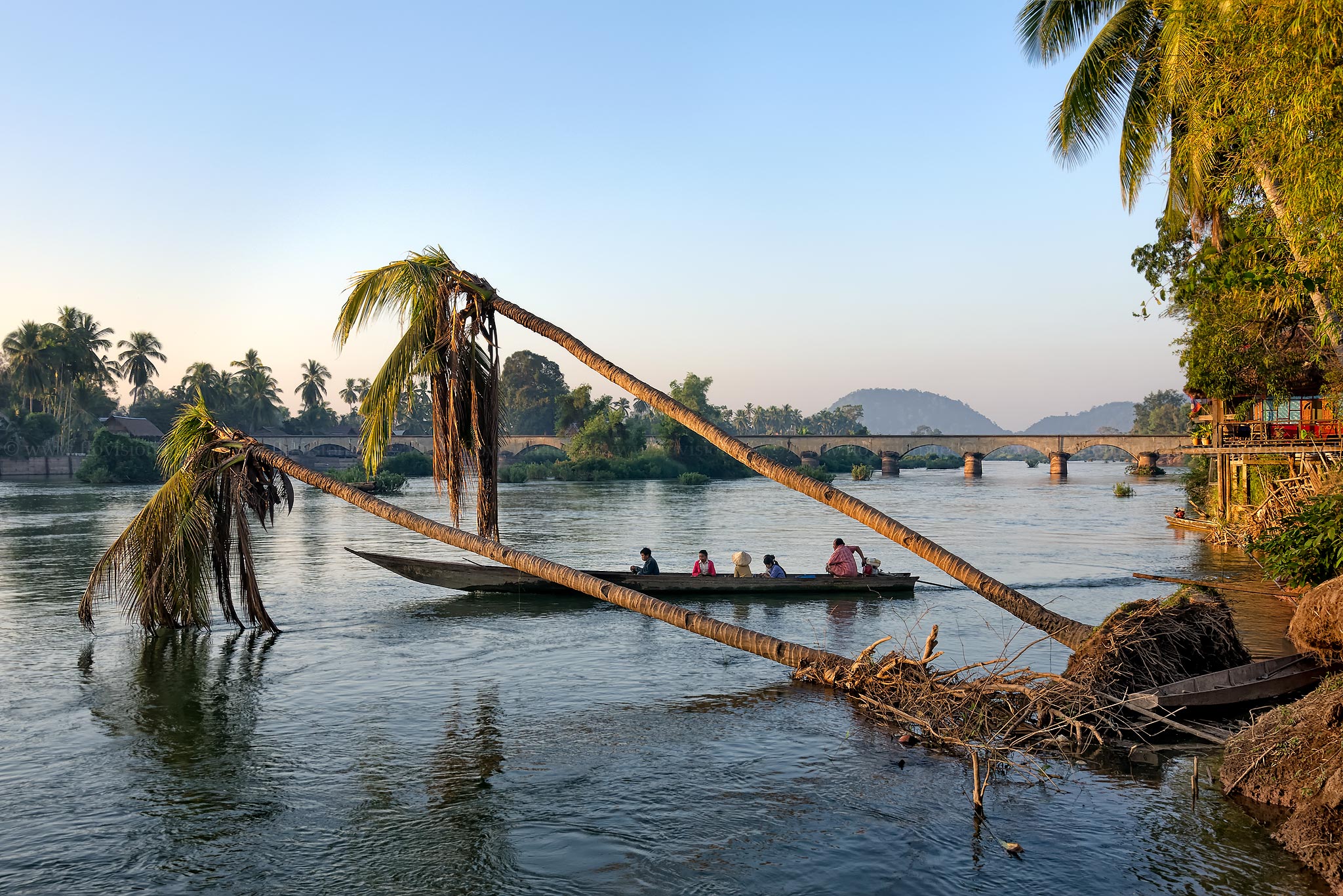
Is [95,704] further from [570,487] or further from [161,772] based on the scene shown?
[570,487]

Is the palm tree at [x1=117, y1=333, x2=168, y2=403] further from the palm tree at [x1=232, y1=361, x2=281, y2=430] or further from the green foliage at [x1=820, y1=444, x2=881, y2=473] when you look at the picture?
the green foliage at [x1=820, y1=444, x2=881, y2=473]

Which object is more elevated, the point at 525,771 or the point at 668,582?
the point at 668,582

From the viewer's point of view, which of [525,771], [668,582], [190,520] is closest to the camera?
[525,771]

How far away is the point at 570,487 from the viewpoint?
2672 inches

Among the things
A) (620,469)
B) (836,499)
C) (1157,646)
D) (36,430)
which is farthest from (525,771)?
(36,430)

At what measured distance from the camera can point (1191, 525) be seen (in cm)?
3369

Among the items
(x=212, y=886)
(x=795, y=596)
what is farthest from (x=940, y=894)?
(x=795, y=596)

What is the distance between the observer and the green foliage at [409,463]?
7425 cm

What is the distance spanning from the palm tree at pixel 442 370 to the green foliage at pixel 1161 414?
118 metres

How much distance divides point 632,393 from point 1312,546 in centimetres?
1214

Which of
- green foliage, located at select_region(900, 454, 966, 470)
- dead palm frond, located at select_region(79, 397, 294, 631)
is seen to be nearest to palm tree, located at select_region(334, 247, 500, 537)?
dead palm frond, located at select_region(79, 397, 294, 631)

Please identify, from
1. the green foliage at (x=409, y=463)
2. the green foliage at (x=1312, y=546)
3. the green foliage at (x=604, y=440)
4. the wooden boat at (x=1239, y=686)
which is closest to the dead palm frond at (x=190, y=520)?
the wooden boat at (x=1239, y=686)

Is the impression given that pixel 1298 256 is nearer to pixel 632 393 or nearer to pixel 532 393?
pixel 632 393

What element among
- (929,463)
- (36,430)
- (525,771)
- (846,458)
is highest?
(36,430)
